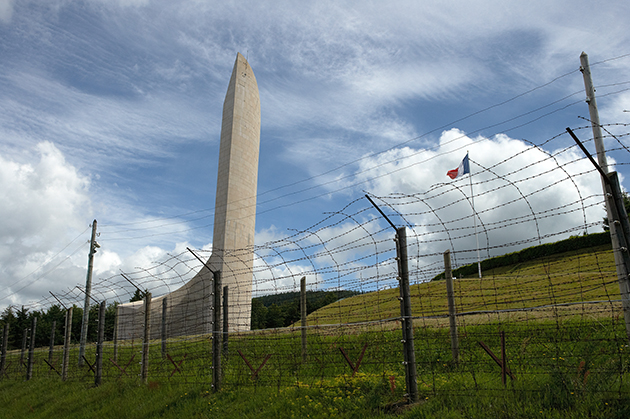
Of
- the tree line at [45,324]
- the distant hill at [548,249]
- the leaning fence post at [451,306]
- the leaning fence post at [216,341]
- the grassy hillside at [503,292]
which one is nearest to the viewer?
the leaning fence post at [451,306]

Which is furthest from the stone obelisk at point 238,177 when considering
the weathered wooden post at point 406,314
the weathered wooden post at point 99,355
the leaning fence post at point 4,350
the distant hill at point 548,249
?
the weathered wooden post at point 406,314

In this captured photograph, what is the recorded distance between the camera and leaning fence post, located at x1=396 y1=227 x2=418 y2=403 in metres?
5.55

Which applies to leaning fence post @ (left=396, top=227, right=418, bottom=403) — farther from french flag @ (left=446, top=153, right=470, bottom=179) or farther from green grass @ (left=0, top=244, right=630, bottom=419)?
french flag @ (left=446, top=153, right=470, bottom=179)

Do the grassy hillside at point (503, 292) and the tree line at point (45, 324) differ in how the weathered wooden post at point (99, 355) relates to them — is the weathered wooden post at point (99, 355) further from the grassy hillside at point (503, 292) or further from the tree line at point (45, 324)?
the tree line at point (45, 324)

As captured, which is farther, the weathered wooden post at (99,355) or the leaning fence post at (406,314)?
the weathered wooden post at (99,355)

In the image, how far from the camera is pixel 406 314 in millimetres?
5754

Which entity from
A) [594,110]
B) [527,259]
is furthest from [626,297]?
[527,259]

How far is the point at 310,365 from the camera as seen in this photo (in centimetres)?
870

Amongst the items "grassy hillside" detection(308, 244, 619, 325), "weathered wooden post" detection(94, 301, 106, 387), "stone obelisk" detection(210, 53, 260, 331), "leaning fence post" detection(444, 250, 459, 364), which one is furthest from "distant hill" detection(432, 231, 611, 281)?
"weathered wooden post" detection(94, 301, 106, 387)

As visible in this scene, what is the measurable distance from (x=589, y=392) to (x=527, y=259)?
26.9m

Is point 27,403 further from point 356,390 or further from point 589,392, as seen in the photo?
point 589,392

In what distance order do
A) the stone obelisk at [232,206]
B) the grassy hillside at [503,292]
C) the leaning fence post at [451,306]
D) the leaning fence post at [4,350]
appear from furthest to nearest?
the stone obelisk at [232,206] → the leaning fence post at [4,350] → the grassy hillside at [503,292] → the leaning fence post at [451,306]

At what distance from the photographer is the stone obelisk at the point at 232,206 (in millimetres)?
24875

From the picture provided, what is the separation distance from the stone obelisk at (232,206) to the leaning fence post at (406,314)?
1858 cm
